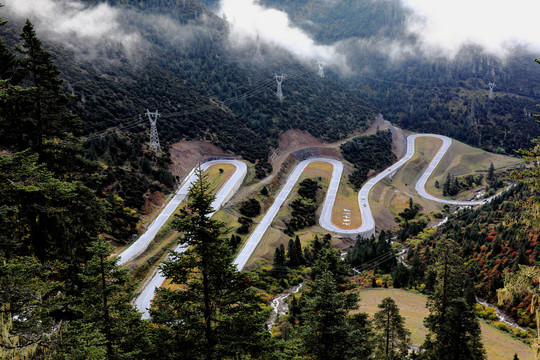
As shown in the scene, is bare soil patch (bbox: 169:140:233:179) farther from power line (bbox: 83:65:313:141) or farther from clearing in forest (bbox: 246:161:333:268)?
clearing in forest (bbox: 246:161:333:268)

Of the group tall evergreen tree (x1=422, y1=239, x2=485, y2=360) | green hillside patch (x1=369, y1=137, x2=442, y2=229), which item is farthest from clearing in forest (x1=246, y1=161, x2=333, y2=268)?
tall evergreen tree (x1=422, y1=239, x2=485, y2=360)

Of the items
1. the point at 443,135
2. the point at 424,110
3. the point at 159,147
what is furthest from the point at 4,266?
the point at 424,110

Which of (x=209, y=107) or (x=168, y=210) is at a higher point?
(x=209, y=107)

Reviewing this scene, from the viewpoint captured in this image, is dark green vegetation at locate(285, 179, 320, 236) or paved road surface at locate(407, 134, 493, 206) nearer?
dark green vegetation at locate(285, 179, 320, 236)

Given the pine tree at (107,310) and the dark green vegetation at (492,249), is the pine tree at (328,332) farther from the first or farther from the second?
the dark green vegetation at (492,249)

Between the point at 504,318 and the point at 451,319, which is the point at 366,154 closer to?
the point at 504,318

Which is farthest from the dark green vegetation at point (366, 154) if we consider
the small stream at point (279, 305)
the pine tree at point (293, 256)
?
the small stream at point (279, 305)

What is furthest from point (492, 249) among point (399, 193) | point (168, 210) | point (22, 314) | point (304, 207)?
point (22, 314)
